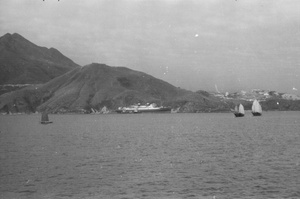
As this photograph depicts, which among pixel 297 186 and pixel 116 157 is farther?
pixel 116 157

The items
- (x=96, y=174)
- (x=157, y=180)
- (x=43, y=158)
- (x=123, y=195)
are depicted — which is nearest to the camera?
(x=123, y=195)

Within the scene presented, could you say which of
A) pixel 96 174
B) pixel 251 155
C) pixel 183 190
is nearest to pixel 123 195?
pixel 183 190

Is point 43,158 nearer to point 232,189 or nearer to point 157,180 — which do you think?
point 157,180

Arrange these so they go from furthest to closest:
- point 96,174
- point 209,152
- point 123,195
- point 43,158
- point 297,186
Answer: point 209,152
point 43,158
point 96,174
point 297,186
point 123,195

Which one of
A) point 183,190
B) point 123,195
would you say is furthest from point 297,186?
point 123,195

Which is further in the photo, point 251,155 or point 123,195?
point 251,155

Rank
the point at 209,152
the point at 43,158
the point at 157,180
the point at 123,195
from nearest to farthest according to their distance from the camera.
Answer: the point at 123,195 → the point at 157,180 → the point at 43,158 → the point at 209,152

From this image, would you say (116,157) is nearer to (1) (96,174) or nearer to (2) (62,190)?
(1) (96,174)

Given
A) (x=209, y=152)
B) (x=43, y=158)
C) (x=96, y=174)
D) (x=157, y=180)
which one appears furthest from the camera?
(x=209, y=152)
